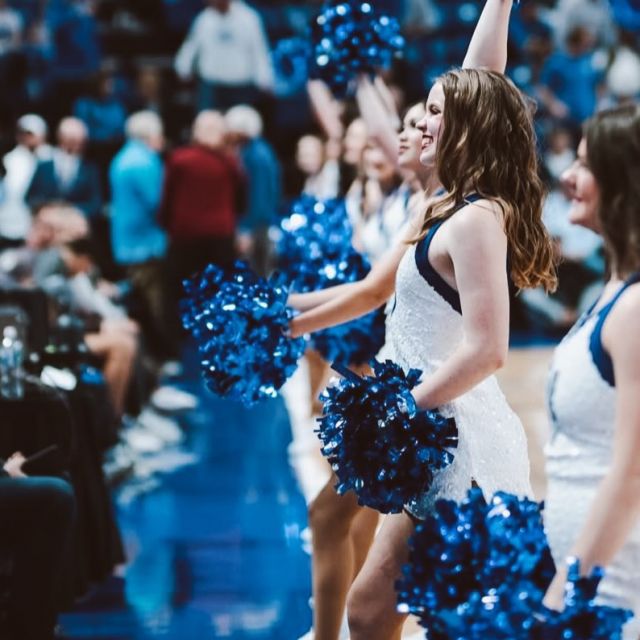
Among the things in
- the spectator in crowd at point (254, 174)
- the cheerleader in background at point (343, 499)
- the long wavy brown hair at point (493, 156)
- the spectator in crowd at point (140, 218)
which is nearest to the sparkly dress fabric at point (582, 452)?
the long wavy brown hair at point (493, 156)

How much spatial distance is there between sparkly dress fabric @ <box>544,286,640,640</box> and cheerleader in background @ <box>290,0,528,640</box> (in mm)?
930

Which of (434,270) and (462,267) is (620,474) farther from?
(434,270)

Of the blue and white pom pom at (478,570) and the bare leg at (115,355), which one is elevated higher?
the blue and white pom pom at (478,570)

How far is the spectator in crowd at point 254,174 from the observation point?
1164cm

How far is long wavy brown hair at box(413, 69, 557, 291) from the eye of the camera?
2.85 m

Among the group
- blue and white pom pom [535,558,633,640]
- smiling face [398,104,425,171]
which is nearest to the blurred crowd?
smiling face [398,104,425,171]

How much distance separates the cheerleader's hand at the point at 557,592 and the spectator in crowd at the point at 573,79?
37.3 ft

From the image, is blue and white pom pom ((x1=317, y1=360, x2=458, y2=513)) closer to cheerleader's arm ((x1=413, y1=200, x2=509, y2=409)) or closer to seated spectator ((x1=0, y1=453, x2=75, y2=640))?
cheerleader's arm ((x1=413, y1=200, x2=509, y2=409))

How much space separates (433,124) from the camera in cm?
293

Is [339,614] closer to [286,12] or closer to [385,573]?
[385,573]

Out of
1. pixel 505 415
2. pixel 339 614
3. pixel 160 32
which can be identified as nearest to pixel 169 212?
pixel 160 32

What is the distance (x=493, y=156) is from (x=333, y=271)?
1567 millimetres

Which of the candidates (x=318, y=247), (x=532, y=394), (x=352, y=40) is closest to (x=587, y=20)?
(x=532, y=394)

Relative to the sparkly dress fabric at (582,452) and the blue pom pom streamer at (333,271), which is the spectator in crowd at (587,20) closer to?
the blue pom pom streamer at (333,271)
